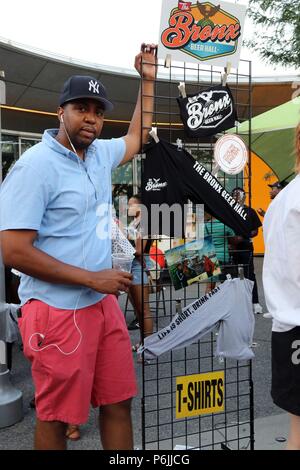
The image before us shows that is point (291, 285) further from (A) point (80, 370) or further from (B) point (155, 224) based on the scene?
(A) point (80, 370)

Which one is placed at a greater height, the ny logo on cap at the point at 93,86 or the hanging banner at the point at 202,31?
the hanging banner at the point at 202,31

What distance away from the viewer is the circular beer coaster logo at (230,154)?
2422 millimetres

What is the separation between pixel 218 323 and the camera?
240cm

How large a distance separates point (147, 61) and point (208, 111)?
38cm

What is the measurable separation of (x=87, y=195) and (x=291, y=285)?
90 centimetres

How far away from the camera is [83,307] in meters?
1.97

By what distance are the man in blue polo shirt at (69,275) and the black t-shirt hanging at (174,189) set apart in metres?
0.28

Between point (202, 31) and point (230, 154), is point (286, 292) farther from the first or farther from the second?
point (202, 31)

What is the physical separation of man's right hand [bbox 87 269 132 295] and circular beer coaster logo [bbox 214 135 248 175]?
0.86m

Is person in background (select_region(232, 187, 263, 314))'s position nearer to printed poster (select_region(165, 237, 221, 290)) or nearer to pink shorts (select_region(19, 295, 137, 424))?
printed poster (select_region(165, 237, 221, 290))

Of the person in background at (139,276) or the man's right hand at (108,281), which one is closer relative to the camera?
the man's right hand at (108,281)

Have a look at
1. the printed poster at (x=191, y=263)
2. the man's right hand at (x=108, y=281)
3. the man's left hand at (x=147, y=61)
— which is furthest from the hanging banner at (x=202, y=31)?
the man's right hand at (x=108, y=281)

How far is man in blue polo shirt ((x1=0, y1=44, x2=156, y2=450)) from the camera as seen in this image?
1836 mm

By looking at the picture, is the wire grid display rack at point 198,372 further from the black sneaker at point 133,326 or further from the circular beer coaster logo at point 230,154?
the black sneaker at point 133,326
